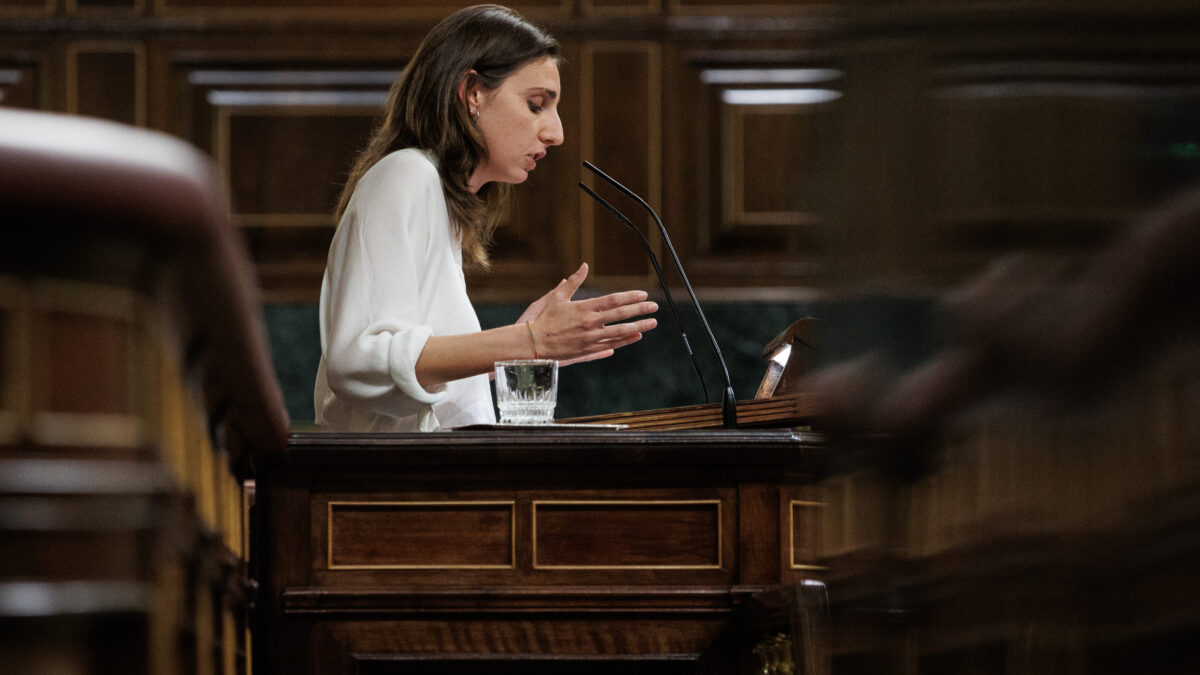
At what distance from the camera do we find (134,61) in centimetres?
348

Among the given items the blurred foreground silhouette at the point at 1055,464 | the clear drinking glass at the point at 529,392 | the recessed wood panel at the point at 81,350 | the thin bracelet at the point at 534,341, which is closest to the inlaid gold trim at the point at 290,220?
the thin bracelet at the point at 534,341

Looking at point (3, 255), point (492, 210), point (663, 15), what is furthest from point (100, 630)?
point (663, 15)

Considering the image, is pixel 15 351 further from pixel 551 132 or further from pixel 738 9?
pixel 738 9

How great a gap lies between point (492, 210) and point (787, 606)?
1.09m

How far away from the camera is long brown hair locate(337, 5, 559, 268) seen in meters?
2.22

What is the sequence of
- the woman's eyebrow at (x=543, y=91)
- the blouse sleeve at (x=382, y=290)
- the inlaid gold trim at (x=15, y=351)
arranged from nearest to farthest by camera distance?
the inlaid gold trim at (x=15, y=351)
the blouse sleeve at (x=382, y=290)
the woman's eyebrow at (x=543, y=91)

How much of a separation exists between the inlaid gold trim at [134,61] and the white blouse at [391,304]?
1.60 meters

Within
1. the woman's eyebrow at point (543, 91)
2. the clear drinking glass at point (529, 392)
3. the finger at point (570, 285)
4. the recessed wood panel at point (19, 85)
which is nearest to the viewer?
the clear drinking glass at point (529, 392)

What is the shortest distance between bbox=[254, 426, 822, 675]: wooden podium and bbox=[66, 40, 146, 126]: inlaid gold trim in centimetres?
216

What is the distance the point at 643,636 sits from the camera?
163 cm

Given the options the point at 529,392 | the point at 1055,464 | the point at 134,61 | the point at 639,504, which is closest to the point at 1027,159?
the point at 1055,464

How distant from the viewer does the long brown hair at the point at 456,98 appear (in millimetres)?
2223

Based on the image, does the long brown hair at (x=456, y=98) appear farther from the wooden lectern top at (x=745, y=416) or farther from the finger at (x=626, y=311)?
the wooden lectern top at (x=745, y=416)

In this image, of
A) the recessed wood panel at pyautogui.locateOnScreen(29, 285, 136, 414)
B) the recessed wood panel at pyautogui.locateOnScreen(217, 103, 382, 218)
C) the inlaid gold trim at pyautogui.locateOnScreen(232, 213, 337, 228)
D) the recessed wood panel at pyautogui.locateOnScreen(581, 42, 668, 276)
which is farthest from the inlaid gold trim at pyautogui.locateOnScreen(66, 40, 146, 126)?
the recessed wood panel at pyautogui.locateOnScreen(29, 285, 136, 414)
